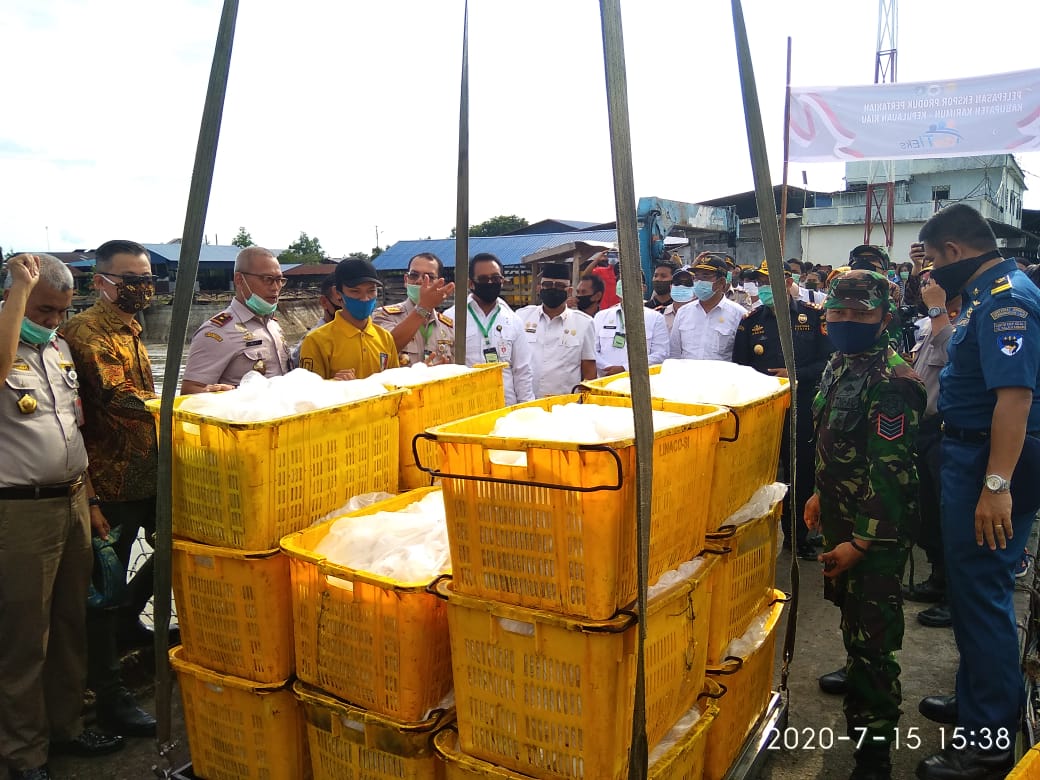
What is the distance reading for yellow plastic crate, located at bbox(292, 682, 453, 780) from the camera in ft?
6.93

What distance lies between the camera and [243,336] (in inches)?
147

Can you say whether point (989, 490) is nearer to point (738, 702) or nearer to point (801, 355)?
point (738, 702)

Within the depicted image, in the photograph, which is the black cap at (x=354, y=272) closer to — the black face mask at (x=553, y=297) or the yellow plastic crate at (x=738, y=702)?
the black face mask at (x=553, y=297)

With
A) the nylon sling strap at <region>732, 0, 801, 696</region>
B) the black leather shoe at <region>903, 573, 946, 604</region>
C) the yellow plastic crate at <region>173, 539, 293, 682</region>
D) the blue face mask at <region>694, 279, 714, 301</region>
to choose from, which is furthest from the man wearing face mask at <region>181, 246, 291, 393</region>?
the black leather shoe at <region>903, 573, 946, 604</region>

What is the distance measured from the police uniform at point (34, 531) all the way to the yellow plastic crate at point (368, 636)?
1.21 metres

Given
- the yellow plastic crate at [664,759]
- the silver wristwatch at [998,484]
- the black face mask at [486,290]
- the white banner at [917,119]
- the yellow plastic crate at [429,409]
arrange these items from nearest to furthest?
1. the yellow plastic crate at [664,759]
2. the silver wristwatch at [998,484]
3. the yellow plastic crate at [429,409]
4. the black face mask at [486,290]
5. the white banner at [917,119]

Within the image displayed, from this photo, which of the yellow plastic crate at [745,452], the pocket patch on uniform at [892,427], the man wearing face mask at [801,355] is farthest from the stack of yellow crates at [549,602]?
the man wearing face mask at [801,355]

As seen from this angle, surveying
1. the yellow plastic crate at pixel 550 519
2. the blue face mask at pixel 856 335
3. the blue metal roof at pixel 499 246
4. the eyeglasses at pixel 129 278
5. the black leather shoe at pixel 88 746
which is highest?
the blue metal roof at pixel 499 246

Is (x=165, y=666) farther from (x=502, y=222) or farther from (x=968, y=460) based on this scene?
(x=502, y=222)

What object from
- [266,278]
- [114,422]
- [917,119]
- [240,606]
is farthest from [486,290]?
[917,119]

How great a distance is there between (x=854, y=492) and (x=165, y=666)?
264cm

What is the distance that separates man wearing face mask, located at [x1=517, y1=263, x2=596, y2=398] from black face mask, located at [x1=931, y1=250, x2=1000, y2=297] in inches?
107

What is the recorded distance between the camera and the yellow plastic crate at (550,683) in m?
1.83

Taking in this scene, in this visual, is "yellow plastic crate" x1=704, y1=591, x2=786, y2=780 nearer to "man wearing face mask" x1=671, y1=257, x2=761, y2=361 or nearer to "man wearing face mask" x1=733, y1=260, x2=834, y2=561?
"man wearing face mask" x1=733, y1=260, x2=834, y2=561
